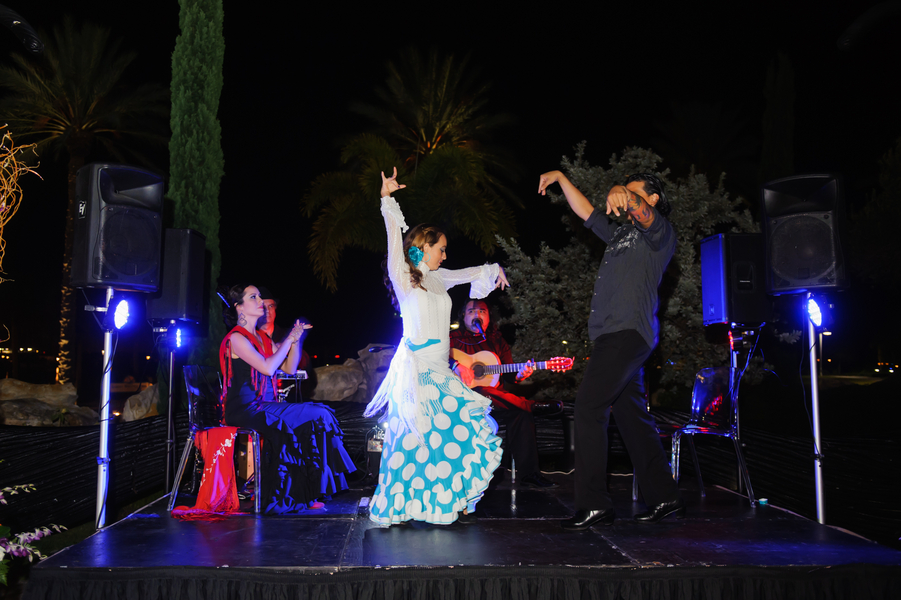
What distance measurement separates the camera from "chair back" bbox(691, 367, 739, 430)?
434 cm

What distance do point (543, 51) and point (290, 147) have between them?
360 inches

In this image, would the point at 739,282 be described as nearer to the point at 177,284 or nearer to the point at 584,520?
the point at 584,520

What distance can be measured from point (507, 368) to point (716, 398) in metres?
1.61

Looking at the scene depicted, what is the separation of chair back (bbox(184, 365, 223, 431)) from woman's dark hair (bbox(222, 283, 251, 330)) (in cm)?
41

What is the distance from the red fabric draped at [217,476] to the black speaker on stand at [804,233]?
375 cm

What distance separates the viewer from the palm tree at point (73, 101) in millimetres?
12773

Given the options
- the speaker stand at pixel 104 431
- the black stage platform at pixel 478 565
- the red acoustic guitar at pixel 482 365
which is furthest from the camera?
the red acoustic guitar at pixel 482 365

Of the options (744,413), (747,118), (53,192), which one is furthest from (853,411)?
(53,192)

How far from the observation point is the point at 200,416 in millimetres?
4180

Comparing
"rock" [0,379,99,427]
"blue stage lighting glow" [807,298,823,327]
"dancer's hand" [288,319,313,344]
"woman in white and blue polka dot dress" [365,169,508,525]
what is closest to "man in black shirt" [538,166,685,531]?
"woman in white and blue polka dot dress" [365,169,508,525]

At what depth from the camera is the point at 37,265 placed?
2547 centimetres

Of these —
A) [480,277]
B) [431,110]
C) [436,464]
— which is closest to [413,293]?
[480,277]

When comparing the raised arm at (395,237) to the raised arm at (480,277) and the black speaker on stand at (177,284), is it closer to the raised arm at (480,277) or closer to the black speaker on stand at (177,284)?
the raised arm at (480,277)

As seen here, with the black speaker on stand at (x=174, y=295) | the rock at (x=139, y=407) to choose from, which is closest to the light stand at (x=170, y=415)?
the black speaker on stand at (x=174, y=295)
